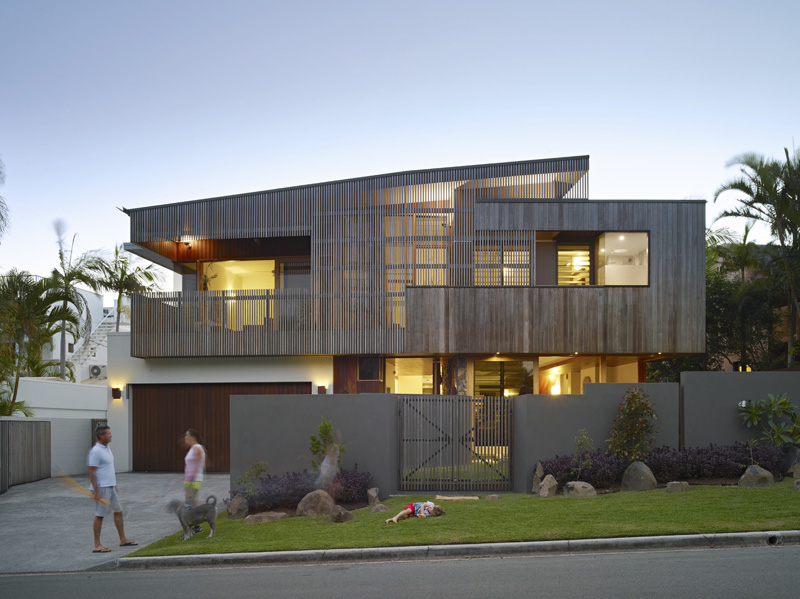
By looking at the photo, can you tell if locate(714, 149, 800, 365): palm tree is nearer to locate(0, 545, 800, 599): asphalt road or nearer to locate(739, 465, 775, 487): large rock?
locate(739, 465, 775, 487): large rock

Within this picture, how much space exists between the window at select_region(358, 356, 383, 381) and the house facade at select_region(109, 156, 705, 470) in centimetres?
Answer: 4

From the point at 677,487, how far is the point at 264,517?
7.51 meters

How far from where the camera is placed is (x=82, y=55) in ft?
60.2

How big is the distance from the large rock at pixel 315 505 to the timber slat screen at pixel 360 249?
7.89 metres

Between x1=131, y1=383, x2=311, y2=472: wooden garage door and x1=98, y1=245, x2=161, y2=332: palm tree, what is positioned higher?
x1=98, y1=245, x2=161, y2=332: palm tree

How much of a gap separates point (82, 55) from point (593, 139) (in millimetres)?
16746

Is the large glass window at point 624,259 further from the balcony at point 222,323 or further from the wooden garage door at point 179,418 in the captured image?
the wooden garage door at point 179,418

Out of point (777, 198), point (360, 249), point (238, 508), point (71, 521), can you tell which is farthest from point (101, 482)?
point (777, 198)

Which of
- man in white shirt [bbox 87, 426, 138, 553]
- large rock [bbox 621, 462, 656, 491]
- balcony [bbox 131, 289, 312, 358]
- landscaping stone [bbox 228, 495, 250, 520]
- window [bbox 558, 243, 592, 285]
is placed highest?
window [bbox 558, 243, 592, 285]

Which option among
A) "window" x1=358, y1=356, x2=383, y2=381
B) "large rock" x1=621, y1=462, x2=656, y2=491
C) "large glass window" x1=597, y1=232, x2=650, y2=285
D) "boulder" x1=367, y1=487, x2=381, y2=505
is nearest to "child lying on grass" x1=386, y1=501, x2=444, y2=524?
"boulder" x1=367, y1=487, x2=381, y2=505

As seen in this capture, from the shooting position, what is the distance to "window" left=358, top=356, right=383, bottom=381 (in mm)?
20844

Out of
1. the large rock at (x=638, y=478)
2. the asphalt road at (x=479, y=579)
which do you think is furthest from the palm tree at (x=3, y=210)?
the large rock at (x=638, y=478)

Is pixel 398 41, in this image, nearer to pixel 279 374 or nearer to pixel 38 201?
pixel 279 374

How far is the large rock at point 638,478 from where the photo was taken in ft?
42.5
